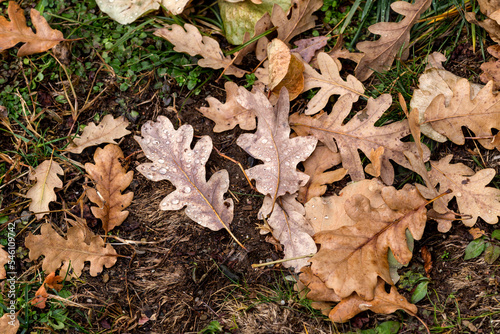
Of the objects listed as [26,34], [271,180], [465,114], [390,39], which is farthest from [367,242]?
[26,34]

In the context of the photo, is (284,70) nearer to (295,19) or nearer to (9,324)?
(295,19)

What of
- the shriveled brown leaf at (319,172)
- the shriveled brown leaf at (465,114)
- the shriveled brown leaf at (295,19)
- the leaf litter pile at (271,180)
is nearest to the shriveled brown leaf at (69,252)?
the leaf litter pile at (271,180)

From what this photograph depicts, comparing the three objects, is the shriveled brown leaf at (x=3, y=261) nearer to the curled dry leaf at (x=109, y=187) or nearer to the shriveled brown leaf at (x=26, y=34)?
the curled dry leaf at (x=109, y=187)

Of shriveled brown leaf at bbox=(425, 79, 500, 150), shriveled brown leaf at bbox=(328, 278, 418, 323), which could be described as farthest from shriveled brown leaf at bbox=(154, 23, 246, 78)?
shriveled brown leaf at bbox=(328, 278, 418, 323)

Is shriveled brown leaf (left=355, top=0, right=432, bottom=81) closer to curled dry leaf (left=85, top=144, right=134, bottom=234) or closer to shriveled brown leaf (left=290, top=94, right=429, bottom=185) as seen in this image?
shriveled brown leaf (left=290, top=94, right=429, bottom=185)

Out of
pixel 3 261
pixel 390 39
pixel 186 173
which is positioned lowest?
pixel 3 261

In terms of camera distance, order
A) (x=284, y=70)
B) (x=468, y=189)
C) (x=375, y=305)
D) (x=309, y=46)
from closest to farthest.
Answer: (x=375, y=305), (x=468, y=189), (x=284, y=70), (x=309, y=46)

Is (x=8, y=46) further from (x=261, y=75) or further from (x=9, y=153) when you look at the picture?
(x=261, y=75)
